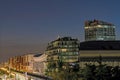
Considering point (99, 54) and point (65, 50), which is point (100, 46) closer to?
point (99, 54)

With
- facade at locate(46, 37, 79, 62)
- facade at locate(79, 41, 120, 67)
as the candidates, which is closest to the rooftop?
facade at locate(79, 41, 120, 67)

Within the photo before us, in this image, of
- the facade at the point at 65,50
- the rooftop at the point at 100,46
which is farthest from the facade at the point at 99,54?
the facade at the point at 65,50

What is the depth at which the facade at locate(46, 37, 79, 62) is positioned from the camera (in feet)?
564

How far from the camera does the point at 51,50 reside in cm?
18375

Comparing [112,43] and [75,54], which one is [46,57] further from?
[112,43]

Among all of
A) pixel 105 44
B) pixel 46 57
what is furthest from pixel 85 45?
pixel 46 57

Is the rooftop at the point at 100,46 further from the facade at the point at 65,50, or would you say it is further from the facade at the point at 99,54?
the facade at the point at 65,50

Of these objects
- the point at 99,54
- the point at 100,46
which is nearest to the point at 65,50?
the point at 100,46

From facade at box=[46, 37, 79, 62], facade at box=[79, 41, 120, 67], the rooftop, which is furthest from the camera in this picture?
facade at box=[46, 37, 79, 62]

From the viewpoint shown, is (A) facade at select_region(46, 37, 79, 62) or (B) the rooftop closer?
(B) the rooftop

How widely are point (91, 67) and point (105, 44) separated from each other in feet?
251

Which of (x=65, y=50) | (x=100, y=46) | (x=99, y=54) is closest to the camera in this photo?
(x=99, y=54)

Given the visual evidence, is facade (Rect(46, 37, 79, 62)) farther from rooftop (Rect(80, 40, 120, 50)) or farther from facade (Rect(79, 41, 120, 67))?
facade (Rect(79, 41, 120, 67))

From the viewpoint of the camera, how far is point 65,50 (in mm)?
174000
